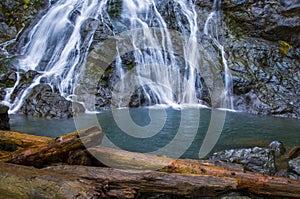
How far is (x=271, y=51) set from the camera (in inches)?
609

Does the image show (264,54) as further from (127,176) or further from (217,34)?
(127,176)

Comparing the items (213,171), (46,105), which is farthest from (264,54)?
(213,171)

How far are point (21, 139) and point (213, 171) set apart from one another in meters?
2.86

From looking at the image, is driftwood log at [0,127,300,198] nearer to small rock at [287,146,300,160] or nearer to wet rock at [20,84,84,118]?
small rock at [287,146,300,160]

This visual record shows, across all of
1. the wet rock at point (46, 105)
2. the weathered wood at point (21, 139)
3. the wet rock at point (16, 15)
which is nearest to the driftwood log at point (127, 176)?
the weathered wood at point (21, 139)

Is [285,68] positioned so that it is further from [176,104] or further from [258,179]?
[258,179]

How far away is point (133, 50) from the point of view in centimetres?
1497

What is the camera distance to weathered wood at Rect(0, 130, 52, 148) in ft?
13.1

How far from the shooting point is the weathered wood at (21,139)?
4.00 metres

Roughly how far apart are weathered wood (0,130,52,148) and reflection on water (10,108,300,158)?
3.39 meters

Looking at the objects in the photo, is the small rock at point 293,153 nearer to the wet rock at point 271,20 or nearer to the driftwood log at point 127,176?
the driftwood log at point 127,176

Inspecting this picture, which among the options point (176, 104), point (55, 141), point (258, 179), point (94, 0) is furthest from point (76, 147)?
point (94, 0)

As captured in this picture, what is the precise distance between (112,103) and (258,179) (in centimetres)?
1004

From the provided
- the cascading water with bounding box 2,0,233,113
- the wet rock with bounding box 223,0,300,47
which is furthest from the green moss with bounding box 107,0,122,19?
the wet rock with bounding box 223,0,300,47
